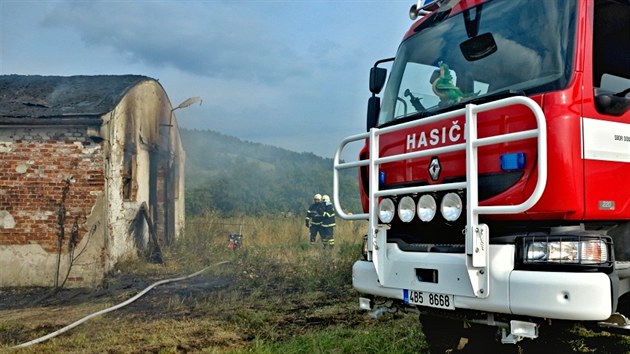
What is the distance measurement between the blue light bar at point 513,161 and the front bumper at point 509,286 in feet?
1.62

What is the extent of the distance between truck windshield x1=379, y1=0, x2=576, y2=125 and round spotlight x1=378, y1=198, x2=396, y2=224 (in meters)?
0.74

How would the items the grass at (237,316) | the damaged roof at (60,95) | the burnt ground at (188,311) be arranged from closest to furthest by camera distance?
the grass at (237,316)
the burnt ground at (188,311)
the damaged roof at (60,95)

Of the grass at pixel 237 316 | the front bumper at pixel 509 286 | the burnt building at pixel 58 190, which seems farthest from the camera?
the burnt building at pixel 58 190

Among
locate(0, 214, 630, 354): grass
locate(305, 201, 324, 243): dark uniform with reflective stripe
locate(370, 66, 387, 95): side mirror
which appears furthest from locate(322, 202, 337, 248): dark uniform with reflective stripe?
locate(370, 66, 387, 95): side mirror

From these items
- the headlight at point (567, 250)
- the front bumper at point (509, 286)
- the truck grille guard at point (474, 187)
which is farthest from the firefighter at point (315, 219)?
the headlight at point (567, 250)

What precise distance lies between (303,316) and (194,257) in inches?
249

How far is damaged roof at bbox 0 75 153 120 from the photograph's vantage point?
34.1 feet

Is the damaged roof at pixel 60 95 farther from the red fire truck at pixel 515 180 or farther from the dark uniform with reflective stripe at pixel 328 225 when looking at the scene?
the red fire truck at pixel 515 180

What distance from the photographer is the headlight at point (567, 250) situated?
3234mm

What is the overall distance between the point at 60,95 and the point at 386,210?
29.2ft

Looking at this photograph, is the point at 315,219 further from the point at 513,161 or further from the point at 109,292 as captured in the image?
the point at 513,161

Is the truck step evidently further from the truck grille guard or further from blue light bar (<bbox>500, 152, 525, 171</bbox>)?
blue light bar (<bbox>500, 152, 525, 171</bbox>)

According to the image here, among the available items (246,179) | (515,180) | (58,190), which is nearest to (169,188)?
(58,190)

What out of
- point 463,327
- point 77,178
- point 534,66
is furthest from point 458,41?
point 77,178
